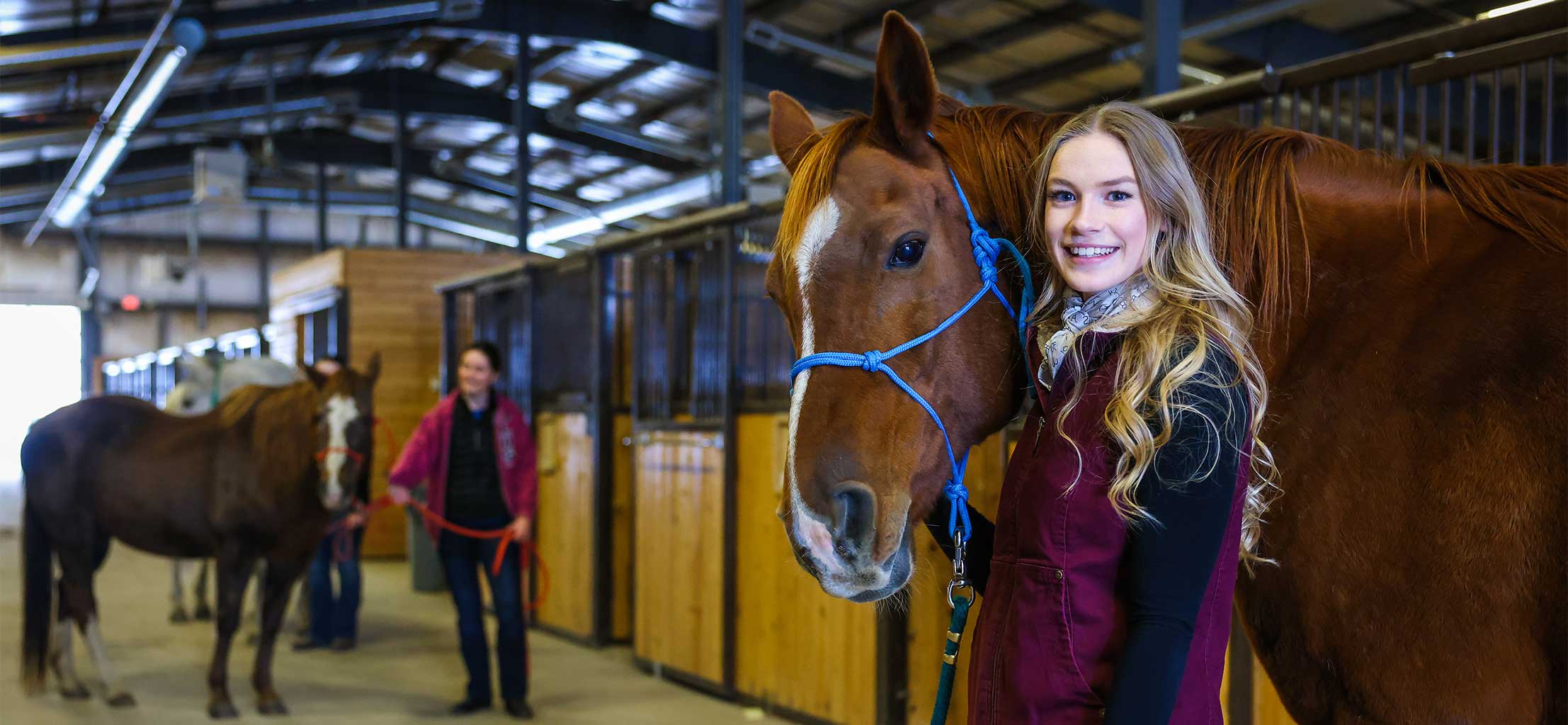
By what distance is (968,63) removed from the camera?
794cm

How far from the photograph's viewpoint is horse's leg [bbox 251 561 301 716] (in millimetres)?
4125

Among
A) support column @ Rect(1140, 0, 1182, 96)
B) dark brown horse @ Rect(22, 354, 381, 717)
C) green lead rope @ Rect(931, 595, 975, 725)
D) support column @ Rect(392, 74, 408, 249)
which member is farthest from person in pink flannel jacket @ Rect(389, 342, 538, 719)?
support column @ Rect(392, 74, 408, 249)

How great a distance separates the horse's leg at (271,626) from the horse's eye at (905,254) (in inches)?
→ 153

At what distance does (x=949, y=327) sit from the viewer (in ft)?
3.45

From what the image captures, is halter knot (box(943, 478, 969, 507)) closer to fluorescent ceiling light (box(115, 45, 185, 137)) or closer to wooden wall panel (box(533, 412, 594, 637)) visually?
wooden wall panel (box(533, 412, 594, 637))

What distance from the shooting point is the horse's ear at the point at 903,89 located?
1.03 m

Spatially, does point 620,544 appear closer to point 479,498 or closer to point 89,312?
point 479,498

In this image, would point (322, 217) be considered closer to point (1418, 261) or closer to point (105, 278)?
point (105, 278)

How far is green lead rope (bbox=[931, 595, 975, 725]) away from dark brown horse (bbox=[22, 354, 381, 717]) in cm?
367

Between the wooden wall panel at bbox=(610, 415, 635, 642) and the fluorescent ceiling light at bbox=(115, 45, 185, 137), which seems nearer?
the wooden wall panel at bbox=(610, 415, 635, 642)

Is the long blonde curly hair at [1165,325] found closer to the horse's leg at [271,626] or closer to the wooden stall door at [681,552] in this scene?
the wooden stall door at [681,552]

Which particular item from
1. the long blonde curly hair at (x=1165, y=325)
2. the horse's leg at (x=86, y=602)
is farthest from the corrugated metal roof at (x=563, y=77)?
the horse's leg at (x=86, y=602)

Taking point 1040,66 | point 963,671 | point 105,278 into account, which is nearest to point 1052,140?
point 963,671

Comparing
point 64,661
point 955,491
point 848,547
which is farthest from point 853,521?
point 64,661
